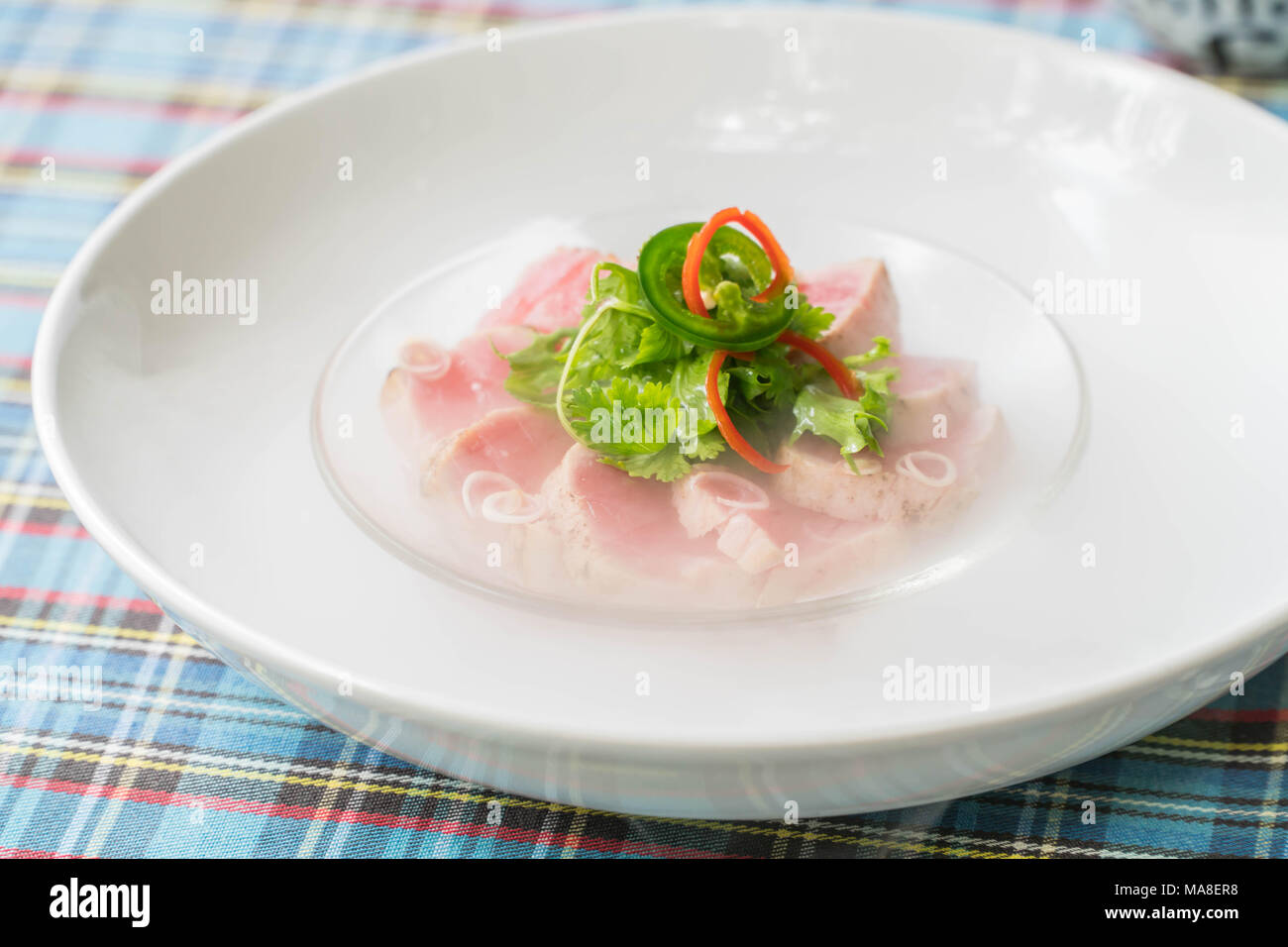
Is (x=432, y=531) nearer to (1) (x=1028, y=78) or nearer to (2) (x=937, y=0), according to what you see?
(1) (x=1028, y=78)

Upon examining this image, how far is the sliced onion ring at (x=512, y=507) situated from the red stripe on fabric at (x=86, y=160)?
1.59 meters

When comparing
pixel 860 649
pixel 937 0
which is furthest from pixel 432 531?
pixel 937 0

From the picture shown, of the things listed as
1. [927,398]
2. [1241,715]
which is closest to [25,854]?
[927,398]

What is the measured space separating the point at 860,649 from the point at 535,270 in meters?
0.88

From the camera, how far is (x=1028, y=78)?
233 cm

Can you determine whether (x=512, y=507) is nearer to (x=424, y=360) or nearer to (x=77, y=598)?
(x=424, y=360)

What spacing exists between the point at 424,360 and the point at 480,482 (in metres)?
0.27

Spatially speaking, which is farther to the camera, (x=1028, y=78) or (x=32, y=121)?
(x=32, y=121)

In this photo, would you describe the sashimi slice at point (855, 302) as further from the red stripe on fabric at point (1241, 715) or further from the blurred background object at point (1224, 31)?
the blurred background object at point (1224, 31)

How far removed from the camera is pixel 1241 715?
1.59 m

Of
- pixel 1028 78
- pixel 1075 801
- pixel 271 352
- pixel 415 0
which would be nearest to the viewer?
pixel 1075 801

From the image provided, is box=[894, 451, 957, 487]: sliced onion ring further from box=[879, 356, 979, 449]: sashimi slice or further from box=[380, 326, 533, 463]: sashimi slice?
box=[380, 326, 533, 463]: sashimi slice

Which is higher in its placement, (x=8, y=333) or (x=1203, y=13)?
(x=1203, y=13)

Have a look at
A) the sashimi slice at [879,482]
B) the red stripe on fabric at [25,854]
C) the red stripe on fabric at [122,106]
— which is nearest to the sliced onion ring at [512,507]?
the sashimi slice at [879,482]
